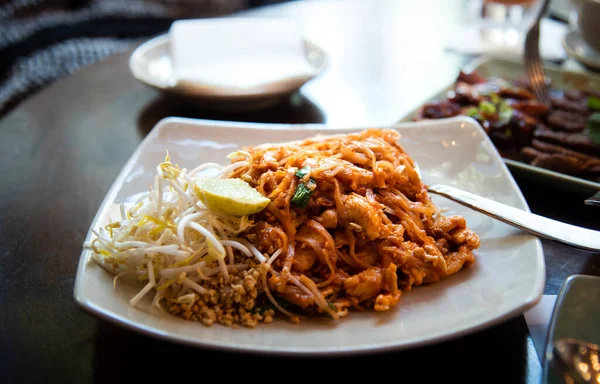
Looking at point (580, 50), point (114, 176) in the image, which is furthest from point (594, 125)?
point (114, 176)

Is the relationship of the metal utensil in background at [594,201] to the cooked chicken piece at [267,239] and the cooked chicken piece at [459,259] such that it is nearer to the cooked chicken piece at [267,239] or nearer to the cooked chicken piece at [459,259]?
the cooked chicken piece at [459,259]

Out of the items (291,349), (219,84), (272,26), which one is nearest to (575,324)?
(291,349)

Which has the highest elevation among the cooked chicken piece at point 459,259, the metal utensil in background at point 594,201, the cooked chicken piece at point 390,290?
the cooked chicken piece at point 390,290

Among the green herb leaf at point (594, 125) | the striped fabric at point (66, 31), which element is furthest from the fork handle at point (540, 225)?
the striped fabric at point (66, 31)

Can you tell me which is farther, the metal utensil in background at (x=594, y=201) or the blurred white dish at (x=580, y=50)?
the blurred white dish at (x=580, y=50)

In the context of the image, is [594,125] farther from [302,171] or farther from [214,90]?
[214,90]

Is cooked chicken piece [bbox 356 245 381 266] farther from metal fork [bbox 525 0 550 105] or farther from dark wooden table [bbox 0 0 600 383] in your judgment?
metal fork [bbox 525 0 550 105]
